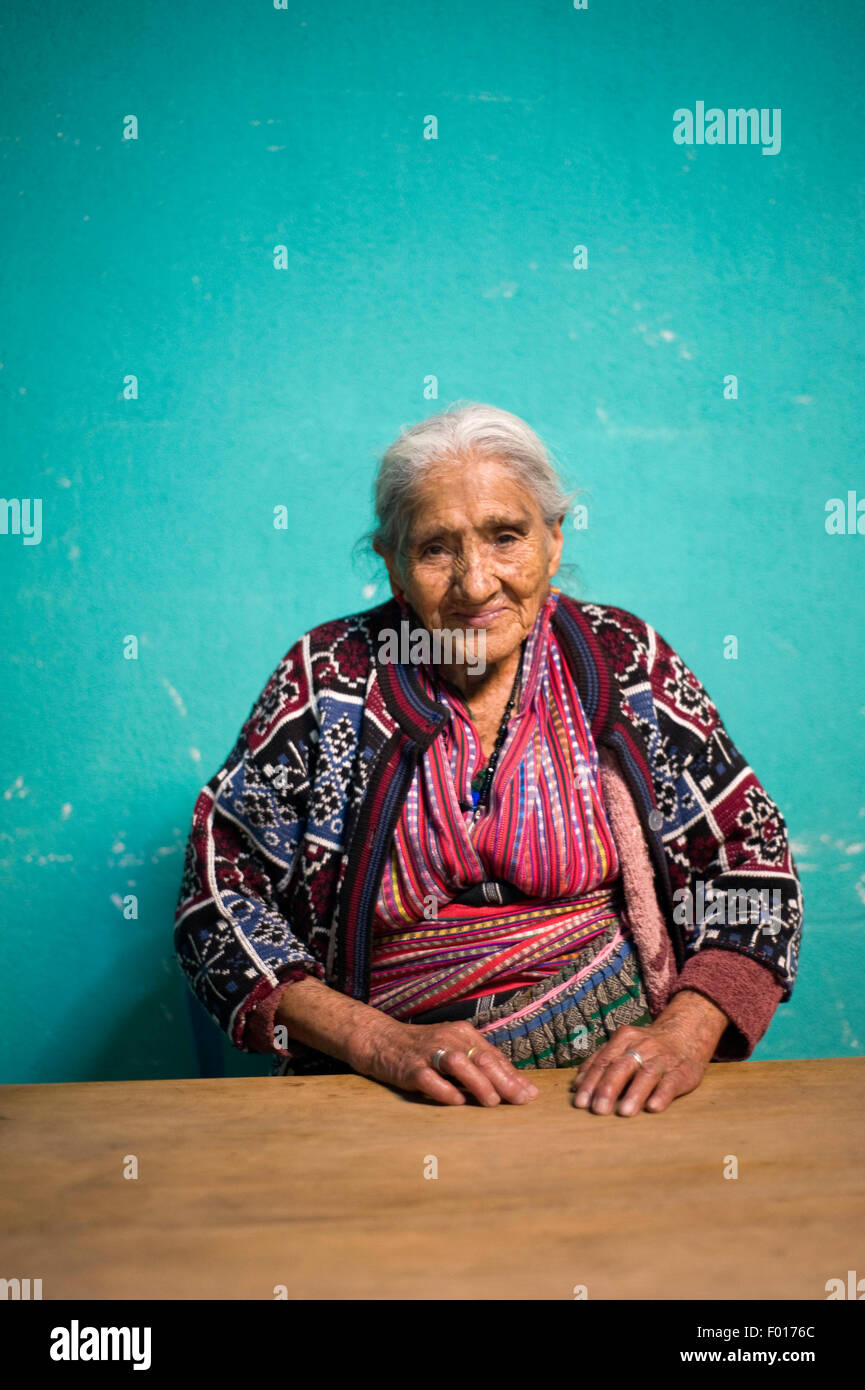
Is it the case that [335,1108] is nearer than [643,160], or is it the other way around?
[335,1108]

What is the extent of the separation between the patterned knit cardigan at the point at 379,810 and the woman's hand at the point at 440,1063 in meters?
0.25

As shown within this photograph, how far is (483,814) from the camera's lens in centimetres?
181

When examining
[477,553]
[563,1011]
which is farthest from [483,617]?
[563,1011]

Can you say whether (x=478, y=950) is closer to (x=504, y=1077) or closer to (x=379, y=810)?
(x=379, y=810)

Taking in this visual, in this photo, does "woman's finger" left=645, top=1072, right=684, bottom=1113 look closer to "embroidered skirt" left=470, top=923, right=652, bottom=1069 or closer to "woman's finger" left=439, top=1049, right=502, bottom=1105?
"woman's finger" left=439, top=1049, right=502, bottom=1105

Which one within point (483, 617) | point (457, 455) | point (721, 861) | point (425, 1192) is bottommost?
point (425, 1192)

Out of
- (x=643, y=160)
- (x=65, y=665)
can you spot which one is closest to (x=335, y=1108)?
(x=65, y=665)

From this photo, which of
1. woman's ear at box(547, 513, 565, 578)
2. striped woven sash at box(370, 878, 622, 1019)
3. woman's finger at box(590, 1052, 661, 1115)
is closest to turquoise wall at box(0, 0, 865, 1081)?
woman's ear at box(547, 513, 565, 578)

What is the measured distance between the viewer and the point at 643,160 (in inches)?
110

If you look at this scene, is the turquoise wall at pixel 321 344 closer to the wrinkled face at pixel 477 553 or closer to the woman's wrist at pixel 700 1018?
the wrinkled face at pixel 477 553

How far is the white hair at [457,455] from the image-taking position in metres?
1.81

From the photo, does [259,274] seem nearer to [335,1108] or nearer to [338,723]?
[338,723]

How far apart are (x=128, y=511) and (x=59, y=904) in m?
0.97

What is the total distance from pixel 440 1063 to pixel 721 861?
24.7 inches
